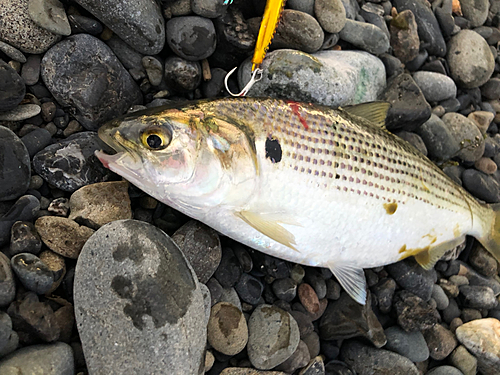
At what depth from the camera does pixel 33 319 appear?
206 cm

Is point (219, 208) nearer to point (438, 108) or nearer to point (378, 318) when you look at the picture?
point (378, 318)

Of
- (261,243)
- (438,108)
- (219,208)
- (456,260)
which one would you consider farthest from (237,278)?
(438,108)

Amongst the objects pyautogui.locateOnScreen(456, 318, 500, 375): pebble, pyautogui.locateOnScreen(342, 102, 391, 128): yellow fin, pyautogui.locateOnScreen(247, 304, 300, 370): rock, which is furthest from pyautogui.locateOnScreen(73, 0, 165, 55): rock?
pyautogui.locateOnScreen(456, 318, 500, 375): pebble

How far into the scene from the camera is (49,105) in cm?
254

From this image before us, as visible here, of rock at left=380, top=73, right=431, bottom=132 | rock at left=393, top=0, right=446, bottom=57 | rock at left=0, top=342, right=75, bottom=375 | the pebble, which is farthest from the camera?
rock at left=393, top=0, right=446, bottom=57

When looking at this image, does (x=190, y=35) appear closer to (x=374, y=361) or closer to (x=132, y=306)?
(x=132, y=306)

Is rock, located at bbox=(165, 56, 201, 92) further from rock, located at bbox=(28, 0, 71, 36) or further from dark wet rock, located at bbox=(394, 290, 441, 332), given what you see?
dark wet rock, located at bbox=(394, 290, 441, 332)

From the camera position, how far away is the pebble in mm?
3141

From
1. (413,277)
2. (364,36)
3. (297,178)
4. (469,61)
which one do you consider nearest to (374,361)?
(413,277)

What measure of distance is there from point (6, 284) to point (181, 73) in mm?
1890

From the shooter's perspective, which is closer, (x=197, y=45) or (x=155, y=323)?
(x=155, y=323)

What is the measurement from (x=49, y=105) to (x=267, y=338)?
7.89ft

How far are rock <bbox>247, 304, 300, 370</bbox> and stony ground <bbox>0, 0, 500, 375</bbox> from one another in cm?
1

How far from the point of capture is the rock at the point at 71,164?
7.77 feet
